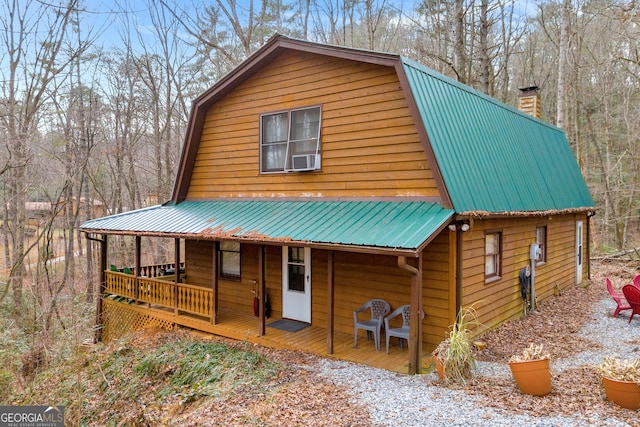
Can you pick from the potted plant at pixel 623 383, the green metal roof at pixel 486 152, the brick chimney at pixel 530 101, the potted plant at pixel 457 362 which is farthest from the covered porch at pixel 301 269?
the brick chimney at pixel 530 101

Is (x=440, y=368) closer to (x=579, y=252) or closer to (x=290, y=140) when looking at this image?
(x=290, y=140)

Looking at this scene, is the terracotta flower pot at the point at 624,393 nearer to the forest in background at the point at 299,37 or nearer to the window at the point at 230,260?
the window at the point at 230,260

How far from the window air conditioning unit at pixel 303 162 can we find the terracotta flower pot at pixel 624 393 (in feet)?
19.8

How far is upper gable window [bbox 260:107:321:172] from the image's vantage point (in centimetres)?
885

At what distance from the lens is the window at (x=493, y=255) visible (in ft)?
26.7

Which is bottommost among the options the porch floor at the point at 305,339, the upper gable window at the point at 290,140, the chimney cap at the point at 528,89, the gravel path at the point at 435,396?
the porch floor at the point at 305,339

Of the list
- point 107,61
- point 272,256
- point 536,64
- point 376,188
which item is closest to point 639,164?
point 536,64

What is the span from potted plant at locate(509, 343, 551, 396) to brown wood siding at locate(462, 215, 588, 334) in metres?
2.10

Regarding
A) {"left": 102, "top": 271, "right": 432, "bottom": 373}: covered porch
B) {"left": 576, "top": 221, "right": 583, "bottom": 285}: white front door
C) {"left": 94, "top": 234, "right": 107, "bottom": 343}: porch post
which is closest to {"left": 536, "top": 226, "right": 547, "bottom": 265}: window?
{"left": 576, "top": 221, "right": 583, "bottom": 285}: white front door

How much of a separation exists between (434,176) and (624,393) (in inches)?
150

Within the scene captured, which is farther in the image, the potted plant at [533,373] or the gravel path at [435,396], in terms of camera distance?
the potted plant at [533,373]

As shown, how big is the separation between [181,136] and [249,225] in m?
15.1

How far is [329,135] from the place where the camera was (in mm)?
8570

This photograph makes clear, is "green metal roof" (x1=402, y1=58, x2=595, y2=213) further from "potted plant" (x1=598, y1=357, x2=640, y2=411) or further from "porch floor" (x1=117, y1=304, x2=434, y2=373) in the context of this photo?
"potted plant" (x1=598, y1=357, x2=640, y2=411)
